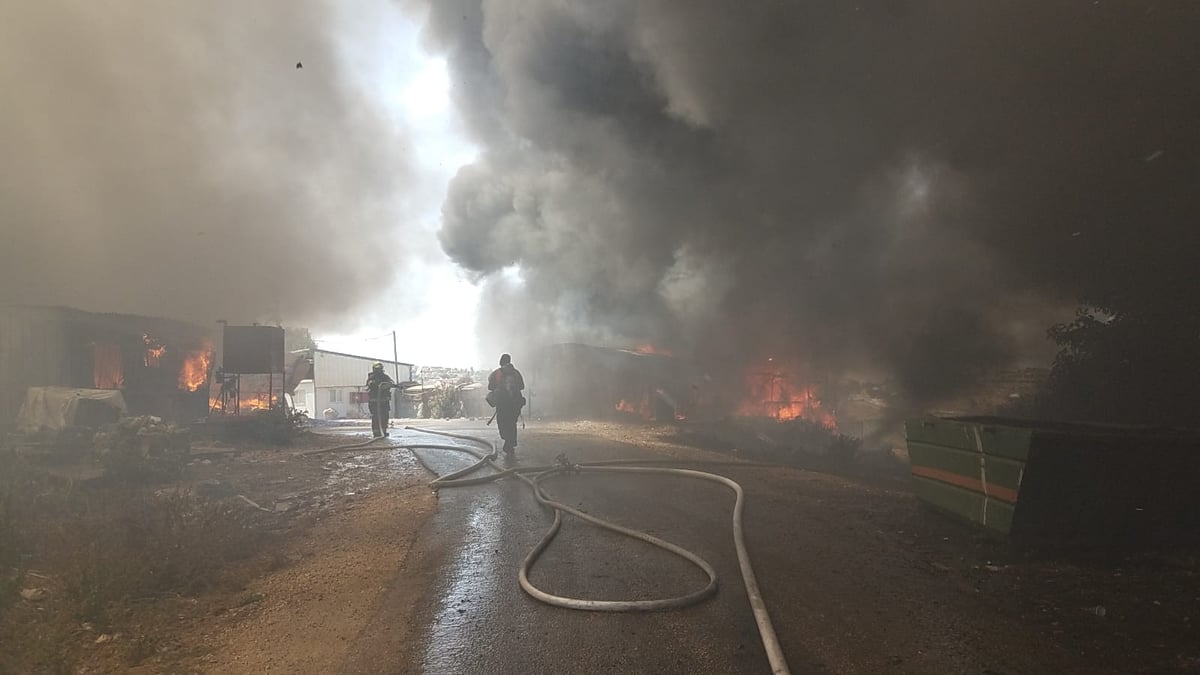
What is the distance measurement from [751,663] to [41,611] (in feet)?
14.5

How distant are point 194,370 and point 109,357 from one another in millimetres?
3166

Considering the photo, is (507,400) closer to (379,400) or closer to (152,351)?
(379,400)

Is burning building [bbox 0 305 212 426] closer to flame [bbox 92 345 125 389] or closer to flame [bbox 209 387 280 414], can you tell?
flame [bbox 92 345 125 389]

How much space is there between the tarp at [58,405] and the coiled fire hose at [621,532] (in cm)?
593

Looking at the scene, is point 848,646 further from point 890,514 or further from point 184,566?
point 184,566

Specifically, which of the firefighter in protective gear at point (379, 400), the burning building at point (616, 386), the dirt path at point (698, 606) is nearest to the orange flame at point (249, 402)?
the firefighter in protective gear at point (379, 400)

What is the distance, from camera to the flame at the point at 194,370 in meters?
20.4

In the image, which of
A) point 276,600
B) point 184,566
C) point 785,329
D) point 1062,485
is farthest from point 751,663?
point 785,329

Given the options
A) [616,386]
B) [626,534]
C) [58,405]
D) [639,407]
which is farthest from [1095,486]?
[616,386]

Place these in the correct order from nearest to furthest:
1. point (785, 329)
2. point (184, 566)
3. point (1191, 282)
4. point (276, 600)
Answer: point (276, 600) → point (184, 566) → point (1191, 282) → point (785, 329)

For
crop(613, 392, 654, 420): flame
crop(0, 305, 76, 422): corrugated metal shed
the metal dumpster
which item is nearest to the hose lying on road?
the metal dumpster

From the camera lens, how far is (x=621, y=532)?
5.71 m

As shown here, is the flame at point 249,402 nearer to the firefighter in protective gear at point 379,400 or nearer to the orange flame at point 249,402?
the orange flame at point 249,402

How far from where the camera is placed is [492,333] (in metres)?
35.2
